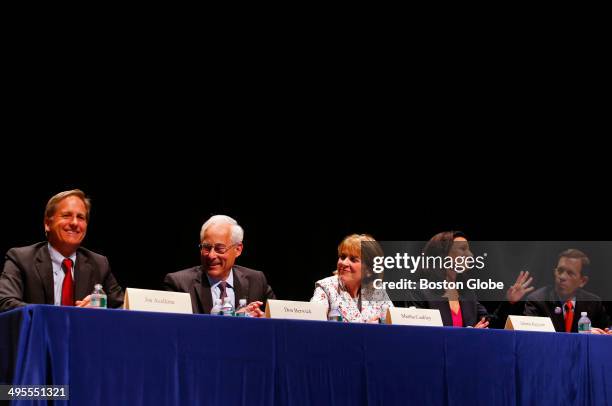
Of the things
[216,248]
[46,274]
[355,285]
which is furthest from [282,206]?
[46,274]

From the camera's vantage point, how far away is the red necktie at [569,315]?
5.28 meters

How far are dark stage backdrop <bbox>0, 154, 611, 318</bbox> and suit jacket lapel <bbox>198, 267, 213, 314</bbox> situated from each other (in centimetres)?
170

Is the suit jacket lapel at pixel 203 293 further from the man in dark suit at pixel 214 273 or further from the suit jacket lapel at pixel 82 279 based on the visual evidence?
the suit jacket lapel at pixel 82 279

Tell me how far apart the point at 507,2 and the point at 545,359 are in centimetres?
Answer: 388

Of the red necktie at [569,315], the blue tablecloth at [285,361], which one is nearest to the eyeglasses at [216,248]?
the blue tablecloth at [285,361]

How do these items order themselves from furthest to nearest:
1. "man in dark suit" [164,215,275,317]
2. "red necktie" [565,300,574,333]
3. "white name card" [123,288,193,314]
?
"red necktie" [565,300,574,333]
"man in dark suit" [164,215,275,317]
"white name card" [123,288,193,314]

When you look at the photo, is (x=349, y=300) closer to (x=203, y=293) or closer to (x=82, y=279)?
(x=203, y=293)

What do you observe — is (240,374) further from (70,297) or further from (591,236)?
(591,236)

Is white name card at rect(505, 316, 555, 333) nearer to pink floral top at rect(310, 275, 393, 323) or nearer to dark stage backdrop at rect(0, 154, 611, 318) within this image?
pink floral top at rect(310, 275, 393, 323)

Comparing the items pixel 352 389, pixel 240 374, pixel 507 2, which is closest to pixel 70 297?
pixel 240 374

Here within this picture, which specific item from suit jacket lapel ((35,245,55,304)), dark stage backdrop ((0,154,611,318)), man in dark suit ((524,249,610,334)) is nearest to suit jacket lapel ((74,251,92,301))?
suit jacket lapel ((35,245,55,304))

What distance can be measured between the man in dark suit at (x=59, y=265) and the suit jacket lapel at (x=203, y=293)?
16.9 inches

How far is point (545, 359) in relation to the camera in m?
4.12

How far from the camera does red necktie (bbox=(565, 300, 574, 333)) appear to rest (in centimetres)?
528
